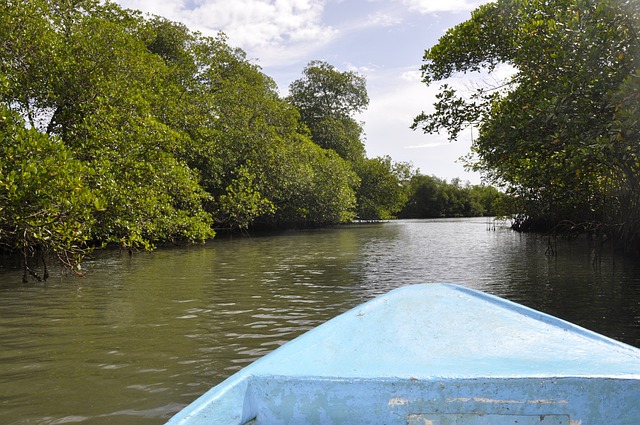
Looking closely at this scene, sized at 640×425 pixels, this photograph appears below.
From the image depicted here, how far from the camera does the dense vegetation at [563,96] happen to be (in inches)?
294

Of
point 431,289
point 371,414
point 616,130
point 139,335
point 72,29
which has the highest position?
point 72,29

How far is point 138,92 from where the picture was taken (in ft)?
55.4

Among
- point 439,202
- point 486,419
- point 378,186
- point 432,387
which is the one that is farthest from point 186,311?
point 439,202

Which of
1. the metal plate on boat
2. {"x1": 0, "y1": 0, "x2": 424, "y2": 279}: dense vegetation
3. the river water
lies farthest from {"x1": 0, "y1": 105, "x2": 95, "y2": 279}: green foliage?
the metal plate on boat

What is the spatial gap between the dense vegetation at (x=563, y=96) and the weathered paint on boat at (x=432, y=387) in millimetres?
5397

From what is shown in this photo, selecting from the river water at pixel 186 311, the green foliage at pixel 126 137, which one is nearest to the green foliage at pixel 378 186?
the green foliage at pixel 126 137

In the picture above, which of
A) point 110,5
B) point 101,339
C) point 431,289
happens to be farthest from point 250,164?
point 431,289

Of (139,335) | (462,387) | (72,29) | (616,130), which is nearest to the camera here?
(462,387)

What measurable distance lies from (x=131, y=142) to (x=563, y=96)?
12.5 m

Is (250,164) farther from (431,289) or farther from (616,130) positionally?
(431,289)

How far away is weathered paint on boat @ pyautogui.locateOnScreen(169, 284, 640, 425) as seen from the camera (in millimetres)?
2016

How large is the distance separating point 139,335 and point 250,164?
22.8 meters

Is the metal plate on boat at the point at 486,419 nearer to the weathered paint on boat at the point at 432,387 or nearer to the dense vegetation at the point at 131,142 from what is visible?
the weathered paint on boat at the point at 432,387

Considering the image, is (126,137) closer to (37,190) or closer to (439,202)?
(37,190)
